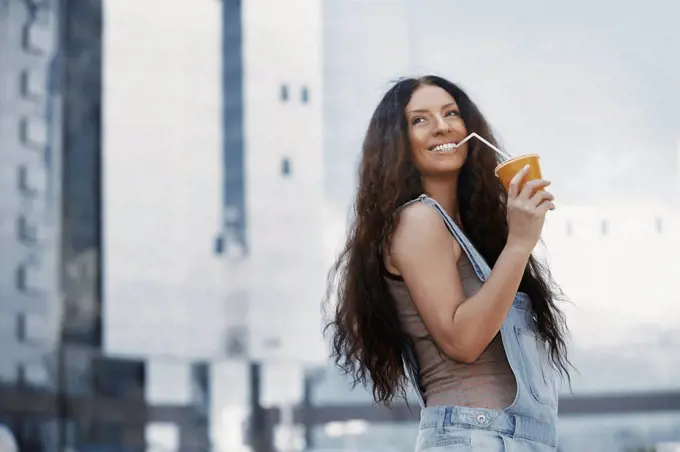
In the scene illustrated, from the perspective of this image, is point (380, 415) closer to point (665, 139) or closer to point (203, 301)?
A: point (203, 301)

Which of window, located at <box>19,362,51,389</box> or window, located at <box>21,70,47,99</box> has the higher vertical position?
window, located at <box>21,70,47,99</box>

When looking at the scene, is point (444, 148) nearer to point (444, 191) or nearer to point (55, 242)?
point (444, 191)

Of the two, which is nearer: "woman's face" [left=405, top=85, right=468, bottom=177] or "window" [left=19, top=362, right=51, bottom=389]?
"woman's face" [left=405, top=85, right=468, bottom=177]

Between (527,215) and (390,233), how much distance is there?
0.14m

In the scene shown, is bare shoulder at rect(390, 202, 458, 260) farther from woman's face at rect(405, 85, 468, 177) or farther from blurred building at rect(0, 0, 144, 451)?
blurred building at rect(0, 0, 144, 451)

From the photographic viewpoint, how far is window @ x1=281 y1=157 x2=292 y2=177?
174 inches

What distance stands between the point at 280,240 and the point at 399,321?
3366 mm

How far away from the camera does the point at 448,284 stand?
1.03 meters

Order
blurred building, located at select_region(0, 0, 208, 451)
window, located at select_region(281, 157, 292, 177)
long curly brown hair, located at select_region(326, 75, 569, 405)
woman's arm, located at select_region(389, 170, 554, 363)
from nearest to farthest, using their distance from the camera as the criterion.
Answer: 1. woman's arm, located at select_region(389, 170, 554, 363)
2. long curly brown hair, located at select_region(326, 75, 569, 405)
3. window, located at select_region(281, 157, 292, 177)
4. blurred building, located at select_region(0, 0, 208, 451)

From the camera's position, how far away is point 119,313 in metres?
4.58

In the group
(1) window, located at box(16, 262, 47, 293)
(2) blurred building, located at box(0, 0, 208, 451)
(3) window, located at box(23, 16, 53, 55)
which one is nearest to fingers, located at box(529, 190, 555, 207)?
(2) blurred building, located at box(0, 0, 208, 451)

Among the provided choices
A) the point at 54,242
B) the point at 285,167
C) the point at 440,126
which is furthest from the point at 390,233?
the point at 54,242

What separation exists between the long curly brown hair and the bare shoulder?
0.6 inches

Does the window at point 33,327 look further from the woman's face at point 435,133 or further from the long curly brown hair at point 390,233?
the woman's face at point 435,133
